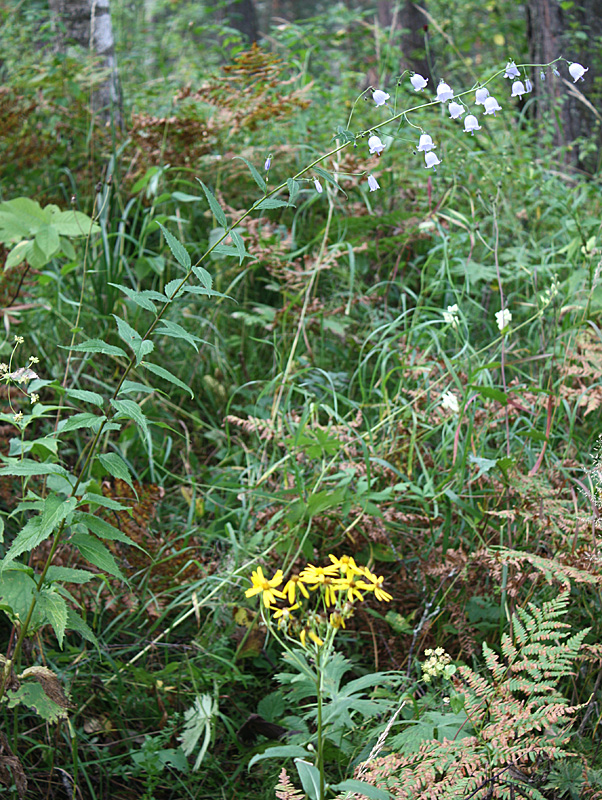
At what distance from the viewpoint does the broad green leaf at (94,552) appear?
1298 mm

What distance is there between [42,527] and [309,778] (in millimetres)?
650

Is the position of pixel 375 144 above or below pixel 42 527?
above

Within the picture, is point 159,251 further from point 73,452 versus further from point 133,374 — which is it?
point 73,452

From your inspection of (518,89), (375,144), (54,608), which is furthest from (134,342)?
(518,89)

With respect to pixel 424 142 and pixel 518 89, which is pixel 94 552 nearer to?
pixel 424 142

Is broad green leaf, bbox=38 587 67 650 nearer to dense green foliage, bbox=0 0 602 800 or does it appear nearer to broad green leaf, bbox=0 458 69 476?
dense green foliage, bbox=0 0 602 800

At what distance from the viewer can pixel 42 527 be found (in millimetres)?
1224

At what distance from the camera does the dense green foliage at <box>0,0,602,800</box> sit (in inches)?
51.1

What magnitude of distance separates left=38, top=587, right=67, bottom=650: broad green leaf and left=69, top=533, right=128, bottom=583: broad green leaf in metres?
0.09

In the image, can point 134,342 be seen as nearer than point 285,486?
Yes

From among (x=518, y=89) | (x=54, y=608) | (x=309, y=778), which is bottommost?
(x=309, y=778)

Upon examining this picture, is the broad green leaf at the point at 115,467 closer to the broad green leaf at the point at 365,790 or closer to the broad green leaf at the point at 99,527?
the broad green leaf at the point at 99,527

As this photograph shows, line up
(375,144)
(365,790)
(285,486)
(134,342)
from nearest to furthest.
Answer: (365,790), (134,342), (375,144), (285,486)

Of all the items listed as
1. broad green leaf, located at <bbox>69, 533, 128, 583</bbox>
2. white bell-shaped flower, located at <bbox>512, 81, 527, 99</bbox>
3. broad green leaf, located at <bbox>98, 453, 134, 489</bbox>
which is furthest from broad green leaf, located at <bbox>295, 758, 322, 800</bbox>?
white bell-shaped flower, located at <bbox>512, 81, 527, 99</bbox>
